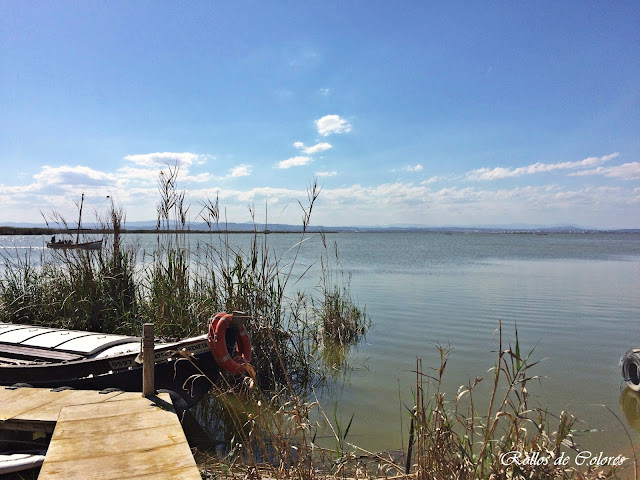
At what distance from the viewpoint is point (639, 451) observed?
4.20 meters

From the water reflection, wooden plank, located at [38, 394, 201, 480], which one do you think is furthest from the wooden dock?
the water reflection

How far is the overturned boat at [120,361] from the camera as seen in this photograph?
4264mm

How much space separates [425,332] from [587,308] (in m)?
4.84

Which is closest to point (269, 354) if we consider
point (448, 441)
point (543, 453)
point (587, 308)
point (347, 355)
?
point (347, 355)

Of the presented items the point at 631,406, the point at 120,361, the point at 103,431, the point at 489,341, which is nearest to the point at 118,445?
the point at 103,431

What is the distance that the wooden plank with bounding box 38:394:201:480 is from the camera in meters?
2.62

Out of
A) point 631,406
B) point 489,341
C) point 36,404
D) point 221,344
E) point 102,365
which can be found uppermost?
point 221,344

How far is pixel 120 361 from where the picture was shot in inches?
167

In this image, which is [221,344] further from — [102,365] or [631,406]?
[631,406]

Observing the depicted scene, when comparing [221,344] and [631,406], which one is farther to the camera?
[631,406]

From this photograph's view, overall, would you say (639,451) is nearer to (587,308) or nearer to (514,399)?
(514,399)

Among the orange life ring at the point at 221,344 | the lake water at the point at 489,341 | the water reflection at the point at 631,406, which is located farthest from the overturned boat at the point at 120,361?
the water reflection at the point at 631,406

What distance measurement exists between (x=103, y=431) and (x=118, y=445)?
0.29 meters

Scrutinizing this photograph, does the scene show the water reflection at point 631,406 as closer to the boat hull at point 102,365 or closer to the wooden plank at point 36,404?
the boat hull at point 102,365
